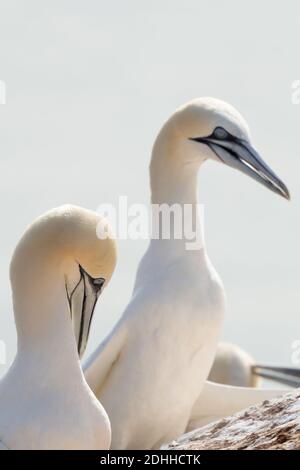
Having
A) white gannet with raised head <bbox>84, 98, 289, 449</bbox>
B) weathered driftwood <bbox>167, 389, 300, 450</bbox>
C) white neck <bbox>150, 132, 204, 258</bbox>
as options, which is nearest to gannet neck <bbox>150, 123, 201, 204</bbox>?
white neck <bbox>150, 132, 204, 258</bbox>

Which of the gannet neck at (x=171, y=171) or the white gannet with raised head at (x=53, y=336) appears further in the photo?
the gannet neck at (x=171, y=171)

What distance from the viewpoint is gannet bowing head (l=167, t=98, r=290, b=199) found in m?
13.6

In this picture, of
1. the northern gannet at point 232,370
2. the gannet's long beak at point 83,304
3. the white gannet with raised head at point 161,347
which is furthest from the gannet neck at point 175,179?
the northern gannet at point 232,370

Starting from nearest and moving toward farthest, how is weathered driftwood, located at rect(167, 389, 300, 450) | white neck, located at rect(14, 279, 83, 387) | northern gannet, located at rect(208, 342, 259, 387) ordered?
1. weathered driftwood, located at rect(167, 389, 300, 450)
2. white neck, located at rect(14, 279, 83, 387)
3. northern gannet, located at rect(208, 342, 259, 387)

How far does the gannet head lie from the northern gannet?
1127cm

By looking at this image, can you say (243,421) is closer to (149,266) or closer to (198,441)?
(198,441)

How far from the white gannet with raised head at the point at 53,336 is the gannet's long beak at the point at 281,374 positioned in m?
12.1

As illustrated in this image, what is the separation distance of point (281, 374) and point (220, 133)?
955 centimetres

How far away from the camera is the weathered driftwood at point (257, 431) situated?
26.0 feet

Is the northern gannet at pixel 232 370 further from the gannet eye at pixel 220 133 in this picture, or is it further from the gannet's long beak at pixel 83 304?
the gannet's long beak at pixel 83 304

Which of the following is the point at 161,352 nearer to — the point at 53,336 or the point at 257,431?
the point at 53,336

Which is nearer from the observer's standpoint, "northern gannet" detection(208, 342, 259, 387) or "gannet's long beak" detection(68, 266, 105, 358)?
"gannet's long beak" detection(68, 266, 105, 358)

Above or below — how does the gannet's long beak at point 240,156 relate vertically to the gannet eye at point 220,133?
below
